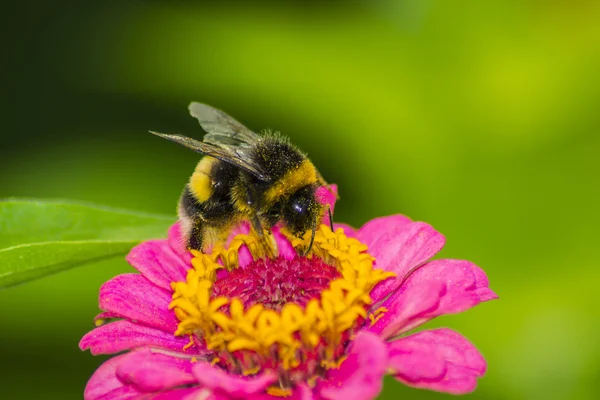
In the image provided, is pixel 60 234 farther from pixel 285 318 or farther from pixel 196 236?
pixel 285 318

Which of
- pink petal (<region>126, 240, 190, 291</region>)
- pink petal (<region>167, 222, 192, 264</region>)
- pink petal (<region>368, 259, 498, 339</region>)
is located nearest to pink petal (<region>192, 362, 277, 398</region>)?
pink petal (<region>368, 259, 498, 339</region>)

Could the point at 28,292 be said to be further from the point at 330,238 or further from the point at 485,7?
the point at 485,7

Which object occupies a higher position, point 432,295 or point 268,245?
point 268,245

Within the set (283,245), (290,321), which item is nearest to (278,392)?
(290,321)

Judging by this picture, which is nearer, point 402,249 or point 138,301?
point 138,301

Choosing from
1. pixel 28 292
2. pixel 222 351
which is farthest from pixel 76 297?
pixel 222 351

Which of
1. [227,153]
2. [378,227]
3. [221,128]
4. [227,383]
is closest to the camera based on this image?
[227,383]

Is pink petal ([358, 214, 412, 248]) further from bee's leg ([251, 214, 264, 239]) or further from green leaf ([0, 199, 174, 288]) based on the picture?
green leaf ([0, 199, 174, 288])

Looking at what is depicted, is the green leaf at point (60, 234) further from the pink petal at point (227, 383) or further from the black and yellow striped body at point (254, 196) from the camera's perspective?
the pink petal at point (227, 383)

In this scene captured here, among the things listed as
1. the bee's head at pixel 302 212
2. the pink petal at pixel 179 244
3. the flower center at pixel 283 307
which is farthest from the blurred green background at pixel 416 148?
the bee's head at pixel 302 212
